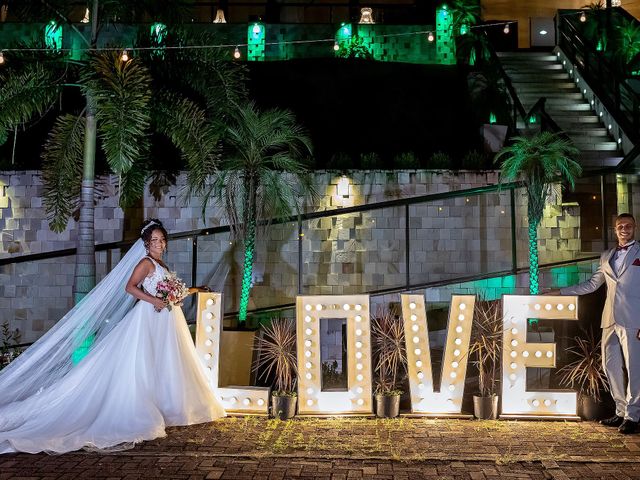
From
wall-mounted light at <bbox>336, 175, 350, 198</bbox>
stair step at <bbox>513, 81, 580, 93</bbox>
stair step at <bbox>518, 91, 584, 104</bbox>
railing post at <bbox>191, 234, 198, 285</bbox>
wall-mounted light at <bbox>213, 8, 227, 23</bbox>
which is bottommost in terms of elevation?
railing post at <bbox>191, 234, 198, 285</bbox>

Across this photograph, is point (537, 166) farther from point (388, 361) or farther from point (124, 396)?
point (124, 396)

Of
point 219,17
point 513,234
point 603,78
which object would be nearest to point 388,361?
point 513,234

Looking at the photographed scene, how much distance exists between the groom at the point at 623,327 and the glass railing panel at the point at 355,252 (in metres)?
3.78

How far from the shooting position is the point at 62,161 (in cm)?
883

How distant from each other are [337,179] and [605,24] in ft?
33.3

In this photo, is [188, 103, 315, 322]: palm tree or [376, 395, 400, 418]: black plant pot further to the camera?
[188, 103, 315, 322]: palm tree

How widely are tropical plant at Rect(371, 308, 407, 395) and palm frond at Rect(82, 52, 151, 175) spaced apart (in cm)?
328

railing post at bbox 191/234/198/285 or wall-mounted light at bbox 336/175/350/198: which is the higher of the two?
wall-mounted light at bbox 336/175/350/198

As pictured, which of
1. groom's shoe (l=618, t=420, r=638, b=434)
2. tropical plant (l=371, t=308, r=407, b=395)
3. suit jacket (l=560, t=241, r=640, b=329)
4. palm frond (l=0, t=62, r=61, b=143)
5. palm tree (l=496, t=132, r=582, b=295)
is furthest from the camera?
palm tree (l=496, t=132, r=582, b=295)

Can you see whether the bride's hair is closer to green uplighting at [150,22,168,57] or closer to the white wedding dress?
the white wedding dress

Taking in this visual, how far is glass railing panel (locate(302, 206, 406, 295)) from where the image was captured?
10492 millimetres

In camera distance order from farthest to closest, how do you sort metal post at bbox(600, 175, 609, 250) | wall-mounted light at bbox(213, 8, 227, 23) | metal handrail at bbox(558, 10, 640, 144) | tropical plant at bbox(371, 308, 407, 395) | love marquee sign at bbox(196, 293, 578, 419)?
wall-mounted light at bbox(213, 8, 227, 23) < metal handrail at bbox(558, 10, 640, 144) < metal post at bbox(600, 175, 609, 250) < tropical plant at bbox(371, 308, 407, 395) < love marquee sign at bbox(196, 293, 578, 419)

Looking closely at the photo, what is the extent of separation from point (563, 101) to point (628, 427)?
986 cm

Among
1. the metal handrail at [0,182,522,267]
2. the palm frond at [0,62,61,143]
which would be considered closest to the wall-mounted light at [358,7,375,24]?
the metal handrail at [0,182,522,267]
